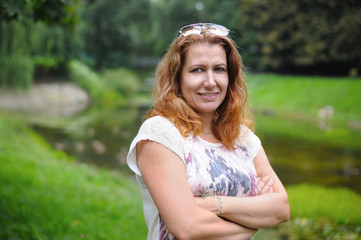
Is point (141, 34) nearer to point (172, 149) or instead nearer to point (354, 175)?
point (354, 175)

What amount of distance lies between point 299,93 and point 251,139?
18.7 metres

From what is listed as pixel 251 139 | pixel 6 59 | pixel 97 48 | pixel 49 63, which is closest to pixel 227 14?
pixel 97 48

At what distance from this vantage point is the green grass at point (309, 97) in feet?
51.1

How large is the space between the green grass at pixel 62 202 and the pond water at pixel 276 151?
1.23 meters

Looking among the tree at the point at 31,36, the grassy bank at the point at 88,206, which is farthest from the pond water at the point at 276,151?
the tree at the point at 31,36

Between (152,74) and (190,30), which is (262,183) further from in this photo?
(152,74)

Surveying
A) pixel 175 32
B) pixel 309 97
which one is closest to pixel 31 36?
pixel 175 32

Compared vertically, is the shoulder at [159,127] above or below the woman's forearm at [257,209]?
above

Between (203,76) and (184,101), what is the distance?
0.43ft

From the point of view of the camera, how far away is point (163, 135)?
1.48 metres

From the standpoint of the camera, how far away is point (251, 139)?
183cm

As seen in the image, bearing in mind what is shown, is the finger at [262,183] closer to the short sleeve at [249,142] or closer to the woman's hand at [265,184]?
the woman's hand at [265,184]

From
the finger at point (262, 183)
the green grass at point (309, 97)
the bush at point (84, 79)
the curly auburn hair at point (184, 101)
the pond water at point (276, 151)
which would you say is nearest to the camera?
the curly auburn hair at point (184, 101)

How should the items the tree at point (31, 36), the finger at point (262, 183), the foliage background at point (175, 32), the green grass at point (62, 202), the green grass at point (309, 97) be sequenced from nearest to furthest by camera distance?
the finger at point (262, 183) → the tree at point (31, 36) → the green grass at point (62, 202) → the foliage background at point (175, 32) → the green grass at point (309, 97)
